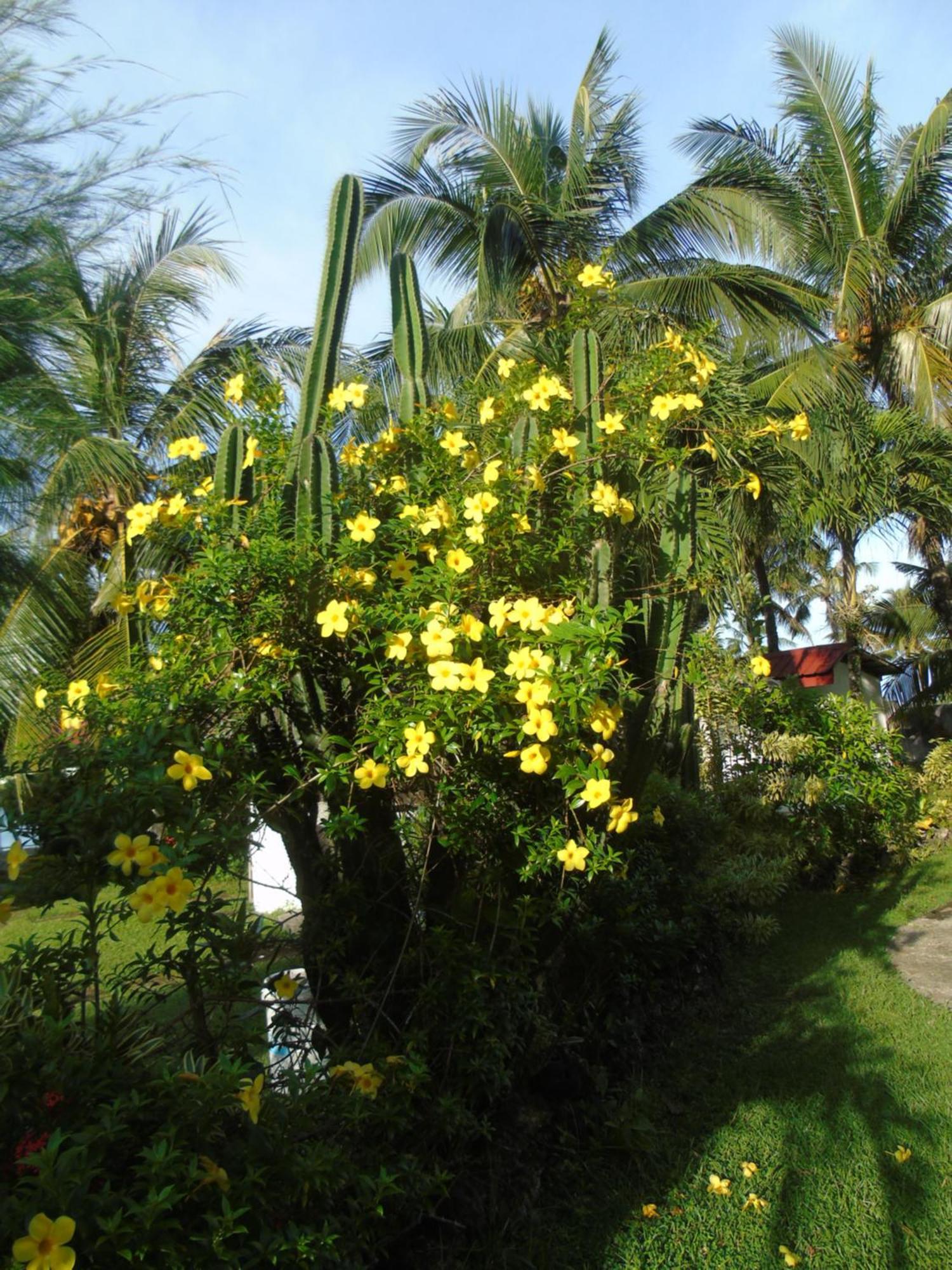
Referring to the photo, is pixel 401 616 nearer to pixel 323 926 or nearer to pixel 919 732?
pixel 323 926

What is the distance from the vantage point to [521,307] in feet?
30.8

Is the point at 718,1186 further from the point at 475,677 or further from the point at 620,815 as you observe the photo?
the point at 475,677

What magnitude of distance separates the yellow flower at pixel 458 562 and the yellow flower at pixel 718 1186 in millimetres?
2279

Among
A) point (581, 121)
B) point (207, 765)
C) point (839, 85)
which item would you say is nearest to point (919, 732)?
point (839, 85)

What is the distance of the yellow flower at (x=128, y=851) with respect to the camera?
2248 mm

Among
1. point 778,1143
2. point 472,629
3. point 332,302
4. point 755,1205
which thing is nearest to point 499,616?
point 472,629

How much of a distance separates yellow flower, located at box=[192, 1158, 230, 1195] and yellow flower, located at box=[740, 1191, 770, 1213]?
2028 millimetres

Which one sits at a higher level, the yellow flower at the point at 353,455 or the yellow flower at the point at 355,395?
the yellow flower at the point at 355,395

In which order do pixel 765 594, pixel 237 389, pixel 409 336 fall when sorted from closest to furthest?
1. pixel 237 389
2. pixel 409 336
3. pixel 765 594

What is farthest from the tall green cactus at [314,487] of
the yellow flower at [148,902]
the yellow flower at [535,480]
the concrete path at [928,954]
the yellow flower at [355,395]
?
the concrete path at [928,954]

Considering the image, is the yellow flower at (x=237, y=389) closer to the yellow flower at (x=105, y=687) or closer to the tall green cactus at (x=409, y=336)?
the tall green cactus at (x=409, y=336)

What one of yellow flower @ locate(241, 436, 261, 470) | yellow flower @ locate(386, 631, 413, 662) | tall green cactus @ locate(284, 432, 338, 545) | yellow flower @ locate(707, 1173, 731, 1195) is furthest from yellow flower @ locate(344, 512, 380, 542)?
yellow flower @ locate(707, 1173, 731, 1195)

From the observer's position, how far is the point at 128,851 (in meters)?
2.27

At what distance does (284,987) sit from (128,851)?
720 mm
